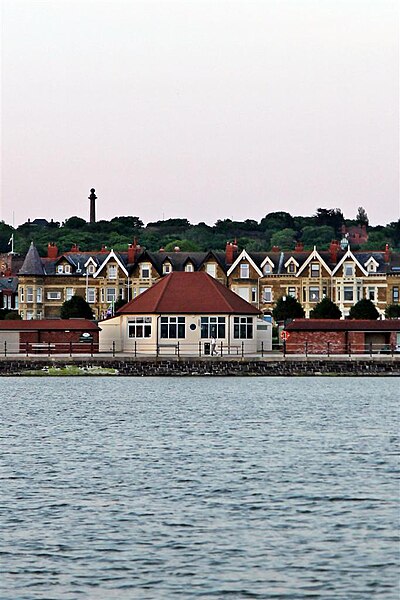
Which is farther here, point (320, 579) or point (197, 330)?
point (197, 330)

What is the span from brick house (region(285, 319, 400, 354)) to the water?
36.7 m

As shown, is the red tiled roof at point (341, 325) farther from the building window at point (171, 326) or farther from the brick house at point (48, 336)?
the brick house at point (48, 336)

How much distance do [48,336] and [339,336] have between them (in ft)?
67.9

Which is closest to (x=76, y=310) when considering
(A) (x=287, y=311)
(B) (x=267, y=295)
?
(A) (x=287, y=311)

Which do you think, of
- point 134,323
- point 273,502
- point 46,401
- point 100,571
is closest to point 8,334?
point 134,323

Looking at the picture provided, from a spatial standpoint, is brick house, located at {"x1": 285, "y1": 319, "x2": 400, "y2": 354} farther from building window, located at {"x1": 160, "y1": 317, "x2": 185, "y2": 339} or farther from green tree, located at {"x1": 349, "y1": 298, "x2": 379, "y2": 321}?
green tree, located at {"x1": 349, "y1": 298, "x2": 379, "y2": 321}

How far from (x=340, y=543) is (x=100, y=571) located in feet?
15.9

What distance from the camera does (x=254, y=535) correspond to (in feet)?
83.6

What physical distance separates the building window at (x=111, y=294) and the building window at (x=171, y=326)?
1505 inches

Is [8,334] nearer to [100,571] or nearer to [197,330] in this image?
[197,330]

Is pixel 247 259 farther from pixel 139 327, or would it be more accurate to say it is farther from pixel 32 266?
pixel 139 327

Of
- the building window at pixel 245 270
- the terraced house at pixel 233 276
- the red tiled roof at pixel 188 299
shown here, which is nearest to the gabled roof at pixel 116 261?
the terraced house at pixel 233 276

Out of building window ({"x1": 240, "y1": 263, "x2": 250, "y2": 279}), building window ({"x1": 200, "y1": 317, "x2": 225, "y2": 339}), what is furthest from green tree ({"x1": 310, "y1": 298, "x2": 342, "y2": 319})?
building window ({"x1": 240, "y1": 263, "x2": 250, "y2": 279})

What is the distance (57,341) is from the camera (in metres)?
93.6
